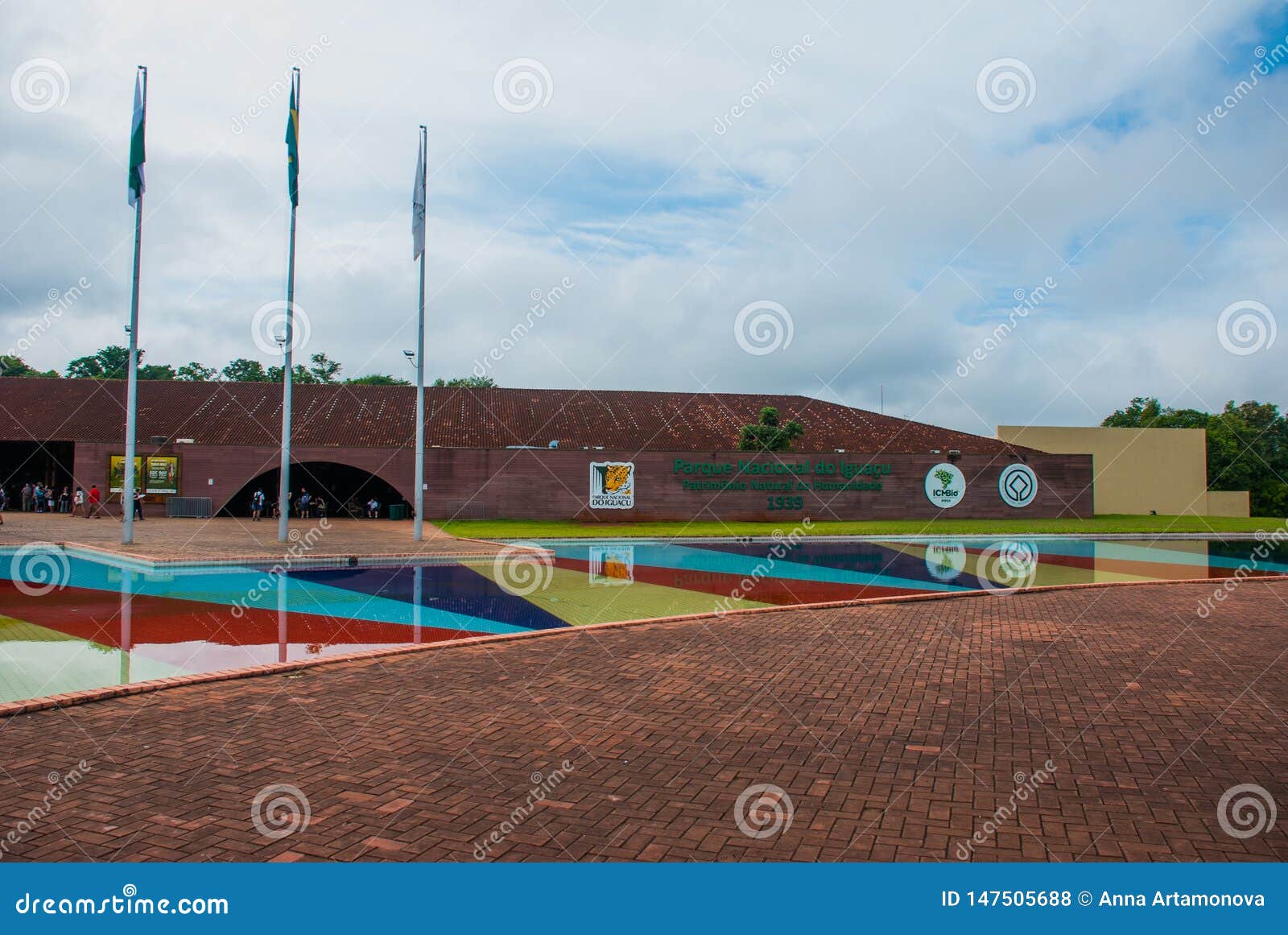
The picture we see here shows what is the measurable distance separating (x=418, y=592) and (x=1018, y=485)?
2972cm

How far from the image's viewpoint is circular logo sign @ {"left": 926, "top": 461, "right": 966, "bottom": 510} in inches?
1417

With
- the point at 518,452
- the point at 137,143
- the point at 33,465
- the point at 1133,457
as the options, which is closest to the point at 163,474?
the point at 33,465

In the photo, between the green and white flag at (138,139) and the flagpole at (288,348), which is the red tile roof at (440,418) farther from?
the green and white flag at (138,139)

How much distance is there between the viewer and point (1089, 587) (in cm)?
1416

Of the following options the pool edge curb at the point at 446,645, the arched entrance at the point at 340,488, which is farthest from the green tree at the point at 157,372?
the pool edge curb at the point at 446,645

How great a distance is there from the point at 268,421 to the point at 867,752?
36911 mm

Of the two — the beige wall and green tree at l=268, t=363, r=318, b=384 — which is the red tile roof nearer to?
the beige wall

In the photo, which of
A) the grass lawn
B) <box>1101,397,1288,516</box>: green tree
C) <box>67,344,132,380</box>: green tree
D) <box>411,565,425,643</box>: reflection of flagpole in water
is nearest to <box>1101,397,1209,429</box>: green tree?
<box>1101,397,1288,516</box>: green tree

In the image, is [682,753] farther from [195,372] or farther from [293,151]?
[195,372]

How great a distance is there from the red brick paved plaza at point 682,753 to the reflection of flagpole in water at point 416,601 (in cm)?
153

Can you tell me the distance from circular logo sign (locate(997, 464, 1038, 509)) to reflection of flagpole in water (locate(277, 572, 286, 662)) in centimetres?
2971

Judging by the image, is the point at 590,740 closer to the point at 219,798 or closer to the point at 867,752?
the point at 867,752

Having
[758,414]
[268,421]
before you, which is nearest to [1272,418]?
[758,414]

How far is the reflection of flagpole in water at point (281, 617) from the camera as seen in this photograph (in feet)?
30.1
